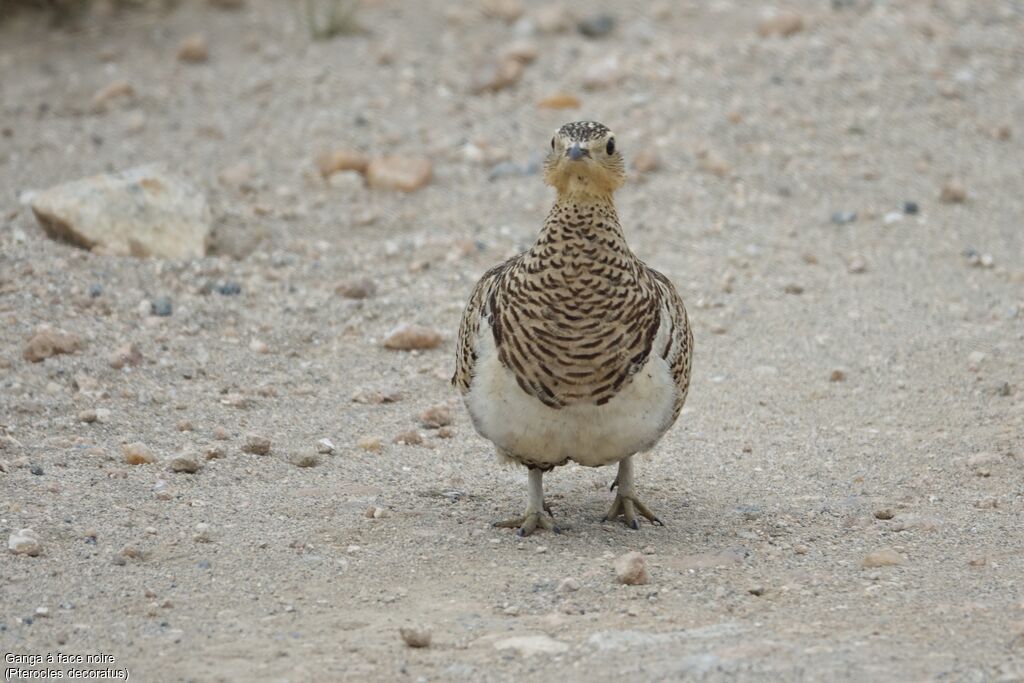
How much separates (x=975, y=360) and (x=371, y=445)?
300cm

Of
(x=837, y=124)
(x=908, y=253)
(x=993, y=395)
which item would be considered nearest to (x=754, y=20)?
(x=837, y=124)

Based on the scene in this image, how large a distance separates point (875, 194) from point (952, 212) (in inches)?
18.6

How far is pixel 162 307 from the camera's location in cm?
777

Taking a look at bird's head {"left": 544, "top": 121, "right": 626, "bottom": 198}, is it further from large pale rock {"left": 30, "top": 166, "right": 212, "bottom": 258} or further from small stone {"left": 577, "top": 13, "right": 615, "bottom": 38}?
small stone {"left": 577, "top": 13, "right": 615, "bottom": 38}

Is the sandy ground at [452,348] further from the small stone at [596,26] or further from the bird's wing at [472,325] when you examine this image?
the bird's wing at [472,325]

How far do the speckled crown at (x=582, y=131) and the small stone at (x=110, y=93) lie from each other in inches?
232

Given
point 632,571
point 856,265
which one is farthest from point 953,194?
point 632,571

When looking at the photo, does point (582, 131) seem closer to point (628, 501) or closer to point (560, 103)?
point (628, 501)

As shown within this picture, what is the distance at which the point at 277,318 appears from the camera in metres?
7.93


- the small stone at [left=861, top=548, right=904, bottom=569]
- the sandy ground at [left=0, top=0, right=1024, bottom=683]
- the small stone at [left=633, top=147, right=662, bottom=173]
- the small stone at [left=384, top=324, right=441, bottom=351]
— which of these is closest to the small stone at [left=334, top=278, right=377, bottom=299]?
the sandy ground at [left=0, top=0, right=1024, bottom=683]

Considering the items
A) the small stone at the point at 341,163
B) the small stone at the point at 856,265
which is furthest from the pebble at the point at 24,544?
the small stone at the point at 856,265

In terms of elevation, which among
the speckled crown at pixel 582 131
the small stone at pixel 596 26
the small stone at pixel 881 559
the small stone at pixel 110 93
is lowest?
the small stone at pixel 881 559

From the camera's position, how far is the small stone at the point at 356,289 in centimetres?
819

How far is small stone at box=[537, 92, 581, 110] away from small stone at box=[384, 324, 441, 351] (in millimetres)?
2922
